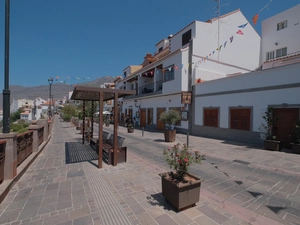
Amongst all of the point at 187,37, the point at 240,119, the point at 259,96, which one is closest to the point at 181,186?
the point at 259,96

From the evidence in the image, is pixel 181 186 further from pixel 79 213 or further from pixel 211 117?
pixel 211 117

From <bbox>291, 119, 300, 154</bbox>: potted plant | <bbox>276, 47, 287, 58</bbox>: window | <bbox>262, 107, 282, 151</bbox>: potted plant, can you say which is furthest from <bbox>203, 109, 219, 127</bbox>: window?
<bbox>276, 47, 287, 58</bbox>: window

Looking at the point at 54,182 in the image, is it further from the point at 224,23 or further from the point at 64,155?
the point at 224,23

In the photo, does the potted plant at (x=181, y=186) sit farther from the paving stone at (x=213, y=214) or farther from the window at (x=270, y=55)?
the window at (x=270, y=55)

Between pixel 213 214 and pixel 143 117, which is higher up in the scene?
pixel 143 117

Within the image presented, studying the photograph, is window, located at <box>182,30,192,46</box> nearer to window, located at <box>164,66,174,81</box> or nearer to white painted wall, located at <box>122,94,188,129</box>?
window, located at <box>164,66,174,81</box>

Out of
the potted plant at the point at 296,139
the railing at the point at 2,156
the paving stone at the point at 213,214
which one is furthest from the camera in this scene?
the potted plant at the point at 296,139

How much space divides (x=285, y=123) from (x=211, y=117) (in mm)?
4933

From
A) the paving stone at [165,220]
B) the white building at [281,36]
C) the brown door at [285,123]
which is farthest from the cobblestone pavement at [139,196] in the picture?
the white building at [281,36]

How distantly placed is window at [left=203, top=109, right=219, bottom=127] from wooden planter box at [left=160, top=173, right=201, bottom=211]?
34.3ft

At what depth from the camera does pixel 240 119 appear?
11.1 metres

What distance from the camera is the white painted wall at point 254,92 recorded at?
28.6 feet

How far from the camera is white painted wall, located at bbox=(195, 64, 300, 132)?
343 inches

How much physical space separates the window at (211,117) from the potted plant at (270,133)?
11.6 ft
